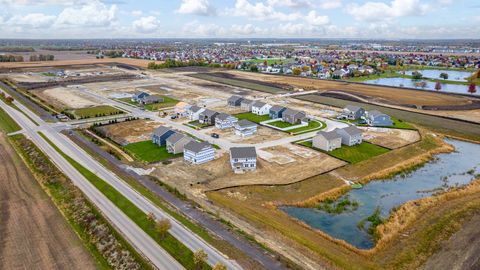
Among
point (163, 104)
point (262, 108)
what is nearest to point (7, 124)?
point (163, 104)

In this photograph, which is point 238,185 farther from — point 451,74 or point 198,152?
point 451,74

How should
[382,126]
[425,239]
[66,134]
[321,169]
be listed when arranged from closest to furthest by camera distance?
[425,239] → [321,169] → [66,134] → [382,126]

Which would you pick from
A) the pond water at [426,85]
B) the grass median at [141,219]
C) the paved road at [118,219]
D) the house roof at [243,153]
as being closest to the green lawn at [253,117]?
the house roof at [243,153]

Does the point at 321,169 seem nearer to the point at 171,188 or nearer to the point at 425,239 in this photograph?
the point at 425,239

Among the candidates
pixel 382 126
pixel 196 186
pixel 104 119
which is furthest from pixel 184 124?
pixel 382 126

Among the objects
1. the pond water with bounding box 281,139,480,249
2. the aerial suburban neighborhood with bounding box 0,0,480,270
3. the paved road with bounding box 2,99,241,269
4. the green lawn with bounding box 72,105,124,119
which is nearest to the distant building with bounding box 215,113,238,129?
the aerial suburban neighborhood with bounding box 0,0,480,270

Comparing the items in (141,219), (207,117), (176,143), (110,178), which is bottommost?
(141,219)

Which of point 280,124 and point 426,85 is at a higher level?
point 426,85
